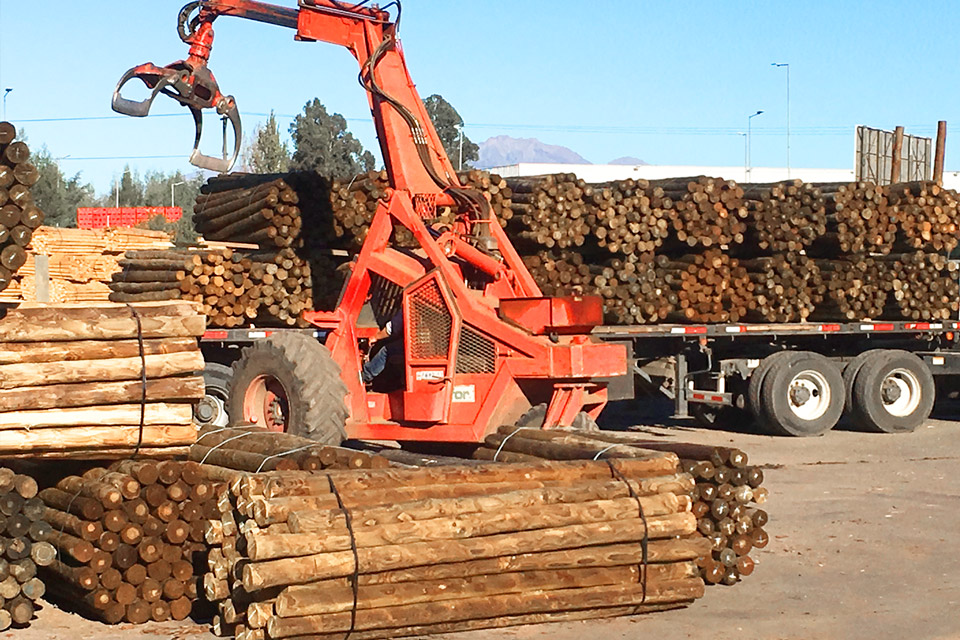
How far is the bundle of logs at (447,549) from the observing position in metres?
8.38

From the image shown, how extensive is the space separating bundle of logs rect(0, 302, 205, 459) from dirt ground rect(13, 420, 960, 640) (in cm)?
125

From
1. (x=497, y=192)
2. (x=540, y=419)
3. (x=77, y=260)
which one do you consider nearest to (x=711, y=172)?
(x=77, y=260)

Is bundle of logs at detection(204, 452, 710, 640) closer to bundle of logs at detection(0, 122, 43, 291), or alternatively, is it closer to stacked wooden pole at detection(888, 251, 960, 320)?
bundle of logs at detection(0, 122, 43, 291)

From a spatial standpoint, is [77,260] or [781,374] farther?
[77,260]

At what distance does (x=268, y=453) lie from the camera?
10.4 meters

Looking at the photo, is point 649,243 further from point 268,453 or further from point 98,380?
point 98,380

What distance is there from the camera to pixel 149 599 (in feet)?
31.0

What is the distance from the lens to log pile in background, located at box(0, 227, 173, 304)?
94.6 feet

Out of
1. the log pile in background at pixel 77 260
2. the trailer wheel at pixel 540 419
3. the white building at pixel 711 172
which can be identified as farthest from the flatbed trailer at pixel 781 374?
the white building at pixel 711 172

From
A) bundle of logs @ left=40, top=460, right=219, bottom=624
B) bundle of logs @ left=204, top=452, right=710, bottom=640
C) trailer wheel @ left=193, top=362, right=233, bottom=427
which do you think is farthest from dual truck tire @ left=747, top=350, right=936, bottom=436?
bundle of logs @ left=40, top=460, right=219, bottom=624

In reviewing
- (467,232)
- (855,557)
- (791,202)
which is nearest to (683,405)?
(791,202)

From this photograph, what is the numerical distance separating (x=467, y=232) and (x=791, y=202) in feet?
26.3

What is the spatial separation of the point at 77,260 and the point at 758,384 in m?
15.7

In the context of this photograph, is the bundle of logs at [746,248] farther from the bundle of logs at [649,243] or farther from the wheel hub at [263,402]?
the wheel hub at [263,402]
